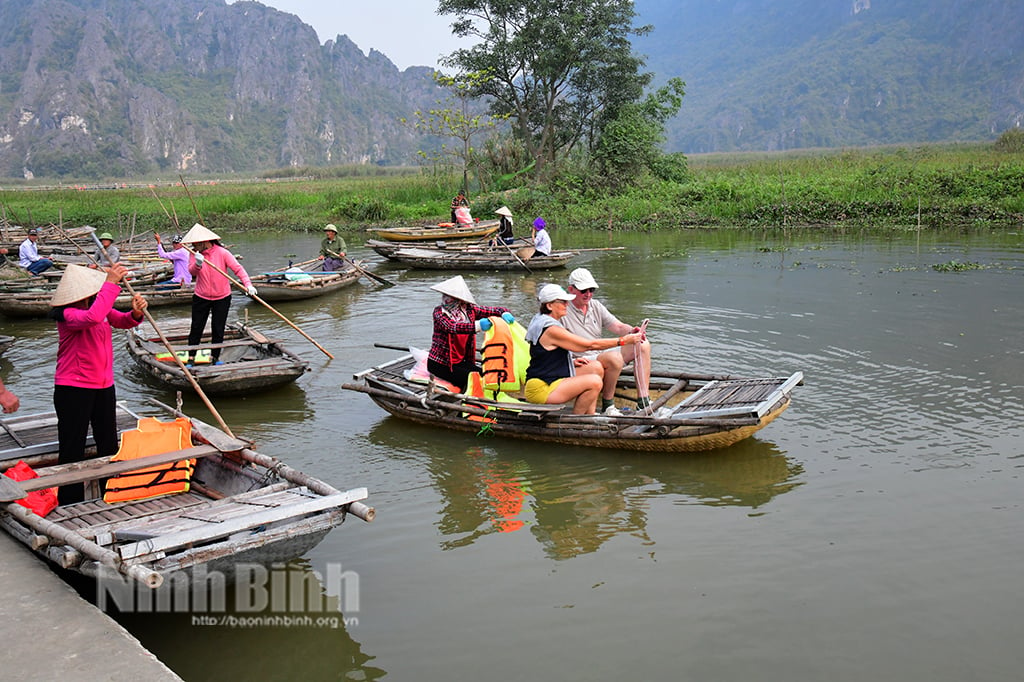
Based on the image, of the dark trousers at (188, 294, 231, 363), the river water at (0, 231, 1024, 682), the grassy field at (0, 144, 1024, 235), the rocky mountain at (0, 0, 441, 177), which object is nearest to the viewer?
the river water at (0, 231, 1024, 682)

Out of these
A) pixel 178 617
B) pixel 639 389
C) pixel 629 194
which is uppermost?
pixel 629 194

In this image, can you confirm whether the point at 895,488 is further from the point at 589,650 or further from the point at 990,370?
the point at 990,370

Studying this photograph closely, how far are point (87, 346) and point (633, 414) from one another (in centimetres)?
373

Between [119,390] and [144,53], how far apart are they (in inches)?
4478

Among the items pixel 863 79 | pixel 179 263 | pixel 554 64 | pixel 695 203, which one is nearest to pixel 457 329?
pixel 179 263

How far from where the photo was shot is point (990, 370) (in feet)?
27.1

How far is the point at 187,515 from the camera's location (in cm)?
420

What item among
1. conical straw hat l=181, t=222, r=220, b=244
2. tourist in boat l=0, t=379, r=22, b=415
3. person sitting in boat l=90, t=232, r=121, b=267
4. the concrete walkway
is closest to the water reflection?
the concrete walkway

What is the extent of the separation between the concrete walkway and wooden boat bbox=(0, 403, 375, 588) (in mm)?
148

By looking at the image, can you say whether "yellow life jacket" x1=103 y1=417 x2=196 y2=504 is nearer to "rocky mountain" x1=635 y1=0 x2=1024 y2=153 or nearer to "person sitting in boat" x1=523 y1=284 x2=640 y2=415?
"person sitting in boat" x1=523 y1=284 x2=640 y2=415

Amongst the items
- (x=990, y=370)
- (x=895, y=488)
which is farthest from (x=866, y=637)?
(x=990, y=370)

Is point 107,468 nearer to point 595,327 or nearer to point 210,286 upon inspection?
point 595,327

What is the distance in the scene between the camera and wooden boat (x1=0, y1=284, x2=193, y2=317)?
467 inches

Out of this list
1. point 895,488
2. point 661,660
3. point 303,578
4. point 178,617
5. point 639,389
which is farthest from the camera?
point 639,389
